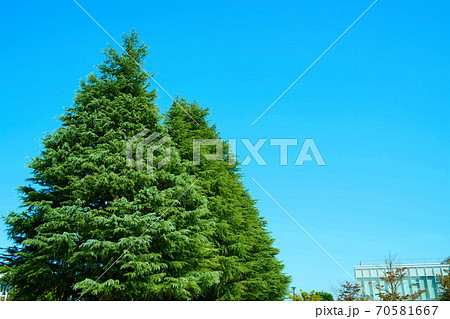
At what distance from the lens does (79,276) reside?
12.8m

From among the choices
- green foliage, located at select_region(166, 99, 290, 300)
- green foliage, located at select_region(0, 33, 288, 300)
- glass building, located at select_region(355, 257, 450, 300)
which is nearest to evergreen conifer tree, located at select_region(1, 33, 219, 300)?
green foliage, located at select_region(0, 33, 288, 300)

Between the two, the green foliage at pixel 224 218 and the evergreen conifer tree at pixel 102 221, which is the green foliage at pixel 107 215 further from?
the green foliage at pixel 224 218

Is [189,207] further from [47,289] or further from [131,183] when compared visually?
[47,289]

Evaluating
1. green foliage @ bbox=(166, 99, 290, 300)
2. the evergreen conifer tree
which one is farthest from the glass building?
the evergreen conifer tree

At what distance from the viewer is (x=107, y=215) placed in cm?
1330

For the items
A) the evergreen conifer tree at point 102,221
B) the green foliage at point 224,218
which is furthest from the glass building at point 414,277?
the evergreen conifer tree at point 102,221

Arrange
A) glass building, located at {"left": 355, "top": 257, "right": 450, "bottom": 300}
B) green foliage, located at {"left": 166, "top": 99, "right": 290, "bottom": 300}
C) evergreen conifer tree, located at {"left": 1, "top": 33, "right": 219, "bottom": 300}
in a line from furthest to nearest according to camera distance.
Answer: glass building, located at {"left": 355, "top": 257, "right": 450, "bottom": 300}, green foliage, located at {"left": 166, "top": 99, "right": 290, "bottom": 300}, evergreen conifer tree, located at {"left": 1, "top": 33, "right": 219, "bottom": 300}

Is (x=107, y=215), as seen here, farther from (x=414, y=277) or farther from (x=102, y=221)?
(x=414, y=277)

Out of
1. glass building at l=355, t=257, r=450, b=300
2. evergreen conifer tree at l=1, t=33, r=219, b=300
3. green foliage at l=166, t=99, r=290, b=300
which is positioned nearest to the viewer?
evergreen conifer tree at l=1, t=33, r=219, b=300

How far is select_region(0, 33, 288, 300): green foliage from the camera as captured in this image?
12.6 meters

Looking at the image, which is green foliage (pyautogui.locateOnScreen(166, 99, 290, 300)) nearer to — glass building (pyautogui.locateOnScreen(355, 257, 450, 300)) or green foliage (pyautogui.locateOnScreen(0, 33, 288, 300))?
green foliage (pyautogui.locateOnScreen(0, 33, 288, 300))

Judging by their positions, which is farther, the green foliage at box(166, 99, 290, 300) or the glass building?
the glass building

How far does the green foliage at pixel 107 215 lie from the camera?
41.3 ft

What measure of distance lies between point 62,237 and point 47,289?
2743 mm
